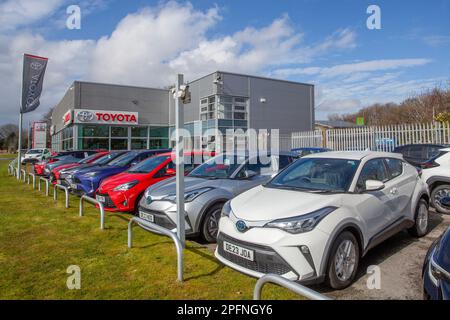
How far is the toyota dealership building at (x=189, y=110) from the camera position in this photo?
25.0 meters

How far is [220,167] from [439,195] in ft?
16.8

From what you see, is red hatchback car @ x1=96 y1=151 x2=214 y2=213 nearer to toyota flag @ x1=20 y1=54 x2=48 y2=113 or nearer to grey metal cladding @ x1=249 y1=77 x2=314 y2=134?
toyota flag @ x1=20 y1=54 x2=48 y2=113

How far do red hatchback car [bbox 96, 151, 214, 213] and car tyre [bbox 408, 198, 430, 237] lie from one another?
15.6ft

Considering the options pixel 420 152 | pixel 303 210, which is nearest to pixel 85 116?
pixel 420 152

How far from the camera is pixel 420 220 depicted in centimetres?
522

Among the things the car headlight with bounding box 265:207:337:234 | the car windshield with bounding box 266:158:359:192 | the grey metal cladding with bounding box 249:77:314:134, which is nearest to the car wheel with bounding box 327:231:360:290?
the car headlight with bounding box 265:207:337:234

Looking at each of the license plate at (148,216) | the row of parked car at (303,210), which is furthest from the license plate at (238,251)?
the license plate at (148,216)

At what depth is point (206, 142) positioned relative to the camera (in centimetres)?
2511

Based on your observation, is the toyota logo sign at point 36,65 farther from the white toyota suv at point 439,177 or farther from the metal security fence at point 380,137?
the white toyota suv at point 439,177

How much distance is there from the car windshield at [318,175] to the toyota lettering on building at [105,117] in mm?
23588

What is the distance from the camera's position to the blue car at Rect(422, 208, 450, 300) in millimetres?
2128

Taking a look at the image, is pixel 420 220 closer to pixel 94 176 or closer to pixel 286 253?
pixel 286 253
